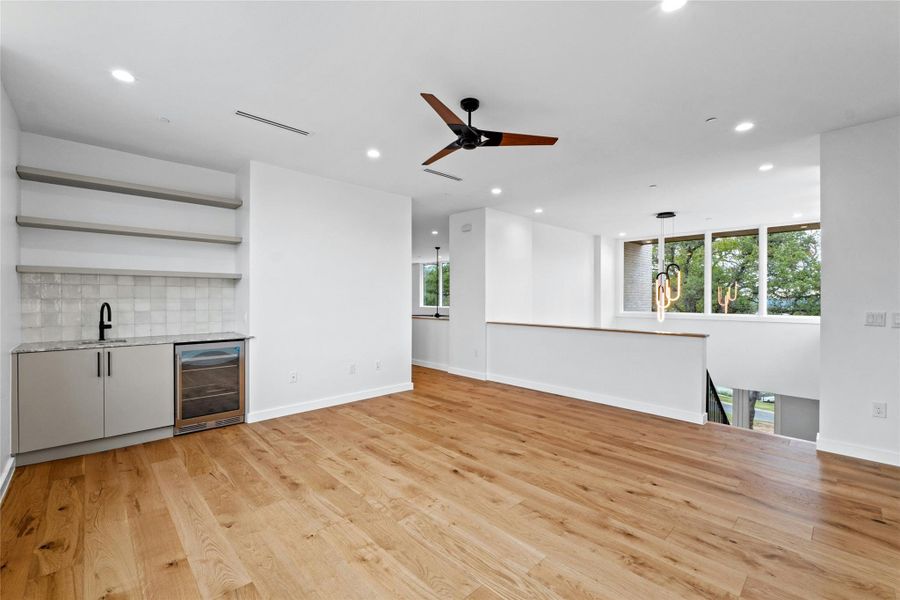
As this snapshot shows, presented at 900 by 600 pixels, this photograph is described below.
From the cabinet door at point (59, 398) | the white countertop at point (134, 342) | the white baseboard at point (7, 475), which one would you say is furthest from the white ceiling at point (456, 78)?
the white baseboard at point (7, 475)

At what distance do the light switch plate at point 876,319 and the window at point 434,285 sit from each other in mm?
9623

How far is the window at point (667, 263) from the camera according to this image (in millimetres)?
7945

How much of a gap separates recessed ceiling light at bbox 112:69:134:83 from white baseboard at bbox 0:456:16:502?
105 inches

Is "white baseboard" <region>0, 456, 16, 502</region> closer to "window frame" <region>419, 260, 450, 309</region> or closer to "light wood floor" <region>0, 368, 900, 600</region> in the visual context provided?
"light wood floor" <region>0, 368, 900, 600</region>

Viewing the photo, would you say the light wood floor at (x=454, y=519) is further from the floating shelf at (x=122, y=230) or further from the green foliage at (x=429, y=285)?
the green foliage at (x=429, y=285)

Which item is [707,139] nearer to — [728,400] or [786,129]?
[786,129]

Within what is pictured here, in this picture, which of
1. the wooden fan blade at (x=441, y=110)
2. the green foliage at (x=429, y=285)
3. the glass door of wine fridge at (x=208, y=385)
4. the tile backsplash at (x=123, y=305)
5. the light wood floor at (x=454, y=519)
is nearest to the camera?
the light wood floor at (x=454, y=519)

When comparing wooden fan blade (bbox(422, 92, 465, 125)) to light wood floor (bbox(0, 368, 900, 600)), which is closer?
light wood floor (bbox(0, 368, 900, 600))

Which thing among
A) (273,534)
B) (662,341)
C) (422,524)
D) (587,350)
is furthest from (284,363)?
(662,341)

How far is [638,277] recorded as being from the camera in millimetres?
8945

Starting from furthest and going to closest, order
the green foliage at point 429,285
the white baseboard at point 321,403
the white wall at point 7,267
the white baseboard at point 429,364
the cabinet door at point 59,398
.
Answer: the green foliage at point 429,285, the white baseboard at point 429,364, the white baseboard at point 321,403, the cabinet door at point 59,398, the white wall at point 7,267

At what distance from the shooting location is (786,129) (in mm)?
3205

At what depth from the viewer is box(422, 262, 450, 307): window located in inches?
477

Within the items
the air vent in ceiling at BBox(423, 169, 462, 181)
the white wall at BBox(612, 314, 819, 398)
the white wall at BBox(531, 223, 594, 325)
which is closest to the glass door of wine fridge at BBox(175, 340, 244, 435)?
the air vent in ceiling at BBox(423, 169, 462, 181)
